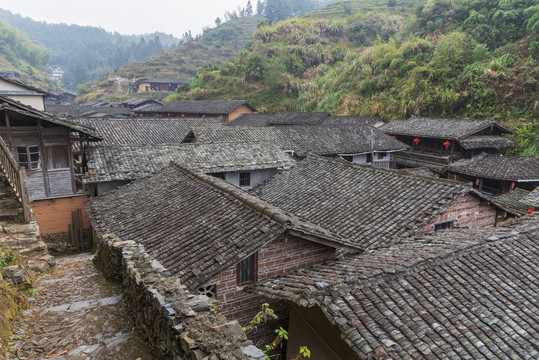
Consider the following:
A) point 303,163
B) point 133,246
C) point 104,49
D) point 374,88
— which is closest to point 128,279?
point 133,246

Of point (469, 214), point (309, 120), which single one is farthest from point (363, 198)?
point (309, 120)

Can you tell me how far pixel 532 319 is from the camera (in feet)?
22.2

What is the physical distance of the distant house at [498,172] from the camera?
26.0m

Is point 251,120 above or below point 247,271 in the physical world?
above

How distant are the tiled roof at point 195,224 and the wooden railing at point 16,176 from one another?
2320mm

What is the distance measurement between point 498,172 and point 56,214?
30876 mm

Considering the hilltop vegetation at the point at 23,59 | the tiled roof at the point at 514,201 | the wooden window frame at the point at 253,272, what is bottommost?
the tiled roof at the point at 514,201

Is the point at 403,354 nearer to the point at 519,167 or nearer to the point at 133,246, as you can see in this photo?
the point at 133,246

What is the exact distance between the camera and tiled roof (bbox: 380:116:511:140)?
1227 inches

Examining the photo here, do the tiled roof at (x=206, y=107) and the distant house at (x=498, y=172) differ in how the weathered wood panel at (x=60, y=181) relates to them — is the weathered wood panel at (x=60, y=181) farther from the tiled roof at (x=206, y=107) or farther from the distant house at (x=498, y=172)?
the tiled roof at (x=206, y=107)

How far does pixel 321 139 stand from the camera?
30.1m

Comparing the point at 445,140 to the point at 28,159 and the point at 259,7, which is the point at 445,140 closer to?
the point at 28,159

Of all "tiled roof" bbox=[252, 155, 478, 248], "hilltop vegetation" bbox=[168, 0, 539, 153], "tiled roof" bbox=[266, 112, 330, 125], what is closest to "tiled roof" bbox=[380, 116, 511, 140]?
"hilltop vegetation" bbox=[168, 0, 539, 153]

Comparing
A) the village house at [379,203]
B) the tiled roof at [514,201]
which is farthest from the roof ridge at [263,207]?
the tiled roof at [514,201]
